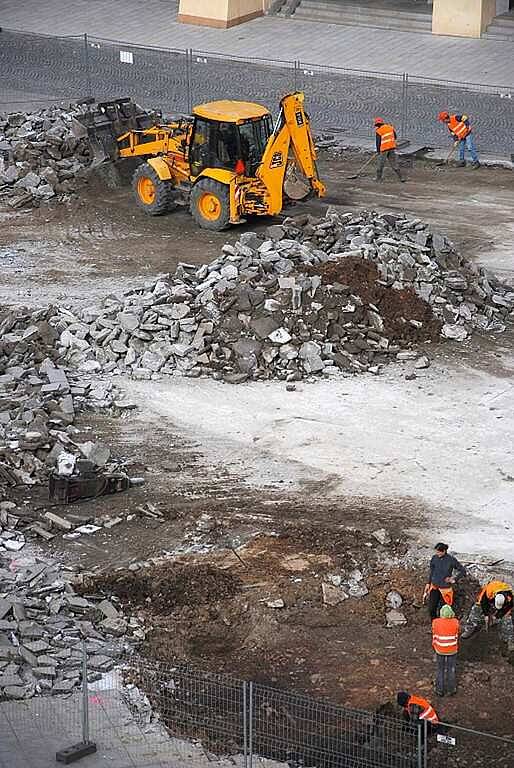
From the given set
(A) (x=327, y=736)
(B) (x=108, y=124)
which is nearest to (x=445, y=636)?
(A) (x=327, y=736)

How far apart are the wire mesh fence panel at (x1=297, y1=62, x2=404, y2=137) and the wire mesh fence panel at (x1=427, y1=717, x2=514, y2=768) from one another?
2219cm

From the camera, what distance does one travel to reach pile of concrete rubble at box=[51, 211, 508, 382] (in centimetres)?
2002

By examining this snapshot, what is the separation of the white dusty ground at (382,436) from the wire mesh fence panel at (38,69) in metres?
18.2

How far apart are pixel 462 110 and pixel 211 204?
33.5 ft

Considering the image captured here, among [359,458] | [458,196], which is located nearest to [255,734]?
[359,458]

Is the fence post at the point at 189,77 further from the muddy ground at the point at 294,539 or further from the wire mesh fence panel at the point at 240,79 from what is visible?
the muddy ground at the point at 294,539

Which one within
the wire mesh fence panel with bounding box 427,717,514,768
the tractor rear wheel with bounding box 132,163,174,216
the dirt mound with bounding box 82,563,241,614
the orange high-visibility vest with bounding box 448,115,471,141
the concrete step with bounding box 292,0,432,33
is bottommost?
the dirt mound with bounding box 82,563,241,614

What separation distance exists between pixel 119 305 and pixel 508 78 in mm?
17878

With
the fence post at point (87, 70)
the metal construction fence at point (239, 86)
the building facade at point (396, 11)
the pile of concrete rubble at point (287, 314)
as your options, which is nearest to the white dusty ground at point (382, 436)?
the pile of concrete rubble at point (287, 314)

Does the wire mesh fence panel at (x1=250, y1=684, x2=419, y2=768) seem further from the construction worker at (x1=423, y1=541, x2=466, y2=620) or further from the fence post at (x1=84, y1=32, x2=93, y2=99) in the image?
the fence post at (x1=84, y1=32, x2=93, y2=99)

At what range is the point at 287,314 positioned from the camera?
20281mm

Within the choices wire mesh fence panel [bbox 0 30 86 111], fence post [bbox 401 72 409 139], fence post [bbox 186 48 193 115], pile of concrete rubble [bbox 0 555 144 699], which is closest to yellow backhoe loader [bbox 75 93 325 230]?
fence post [bbox 401 72 409 139]

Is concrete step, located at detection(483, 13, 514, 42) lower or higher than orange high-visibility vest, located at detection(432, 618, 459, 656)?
higher

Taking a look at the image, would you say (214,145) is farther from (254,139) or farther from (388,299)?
(388,299)
